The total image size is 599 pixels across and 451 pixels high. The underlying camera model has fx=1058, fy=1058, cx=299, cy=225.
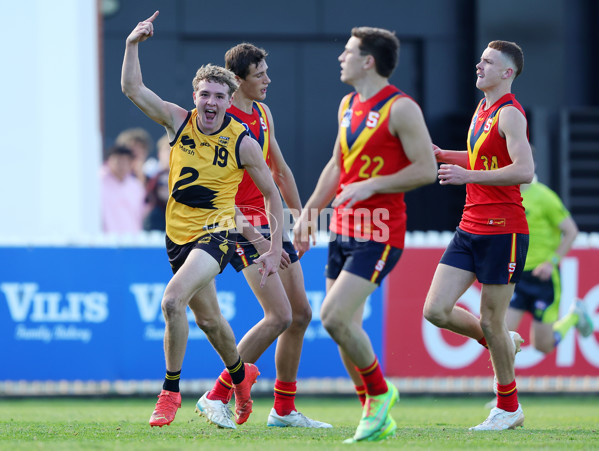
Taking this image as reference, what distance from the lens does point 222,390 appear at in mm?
7062

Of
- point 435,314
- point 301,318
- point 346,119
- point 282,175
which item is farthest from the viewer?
point 282,175

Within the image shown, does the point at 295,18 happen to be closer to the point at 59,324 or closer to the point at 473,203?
the point at 59,324

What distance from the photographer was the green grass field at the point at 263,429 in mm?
6062

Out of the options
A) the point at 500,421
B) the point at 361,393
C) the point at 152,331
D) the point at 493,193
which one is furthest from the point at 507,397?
the point at 152,331

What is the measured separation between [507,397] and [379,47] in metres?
2.57

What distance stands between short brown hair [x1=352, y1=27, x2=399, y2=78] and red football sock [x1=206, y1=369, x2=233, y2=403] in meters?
2.29

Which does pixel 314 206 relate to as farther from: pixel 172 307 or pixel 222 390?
pixel 222 390

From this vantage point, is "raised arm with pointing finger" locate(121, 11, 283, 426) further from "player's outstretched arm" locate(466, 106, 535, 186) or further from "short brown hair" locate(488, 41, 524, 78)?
"short brown hair" locate(488, 41, 524, 78)

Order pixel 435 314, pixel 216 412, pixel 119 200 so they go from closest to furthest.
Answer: pixel 216 412 < pixel 435 314 < pixel 119 200

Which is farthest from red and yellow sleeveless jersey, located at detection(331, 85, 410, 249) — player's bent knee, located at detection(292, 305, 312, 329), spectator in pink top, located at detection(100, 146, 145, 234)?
spectator in pink top, located at detection(100, 146, 145, 234)

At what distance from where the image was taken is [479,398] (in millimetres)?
11523

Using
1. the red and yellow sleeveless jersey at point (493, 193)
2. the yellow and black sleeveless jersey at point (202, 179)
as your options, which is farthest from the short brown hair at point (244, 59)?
the red and yellow sleeveless jersey at point (493, 193)

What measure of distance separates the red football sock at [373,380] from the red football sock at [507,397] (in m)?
1.40

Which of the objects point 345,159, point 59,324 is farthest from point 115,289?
point 345,159
